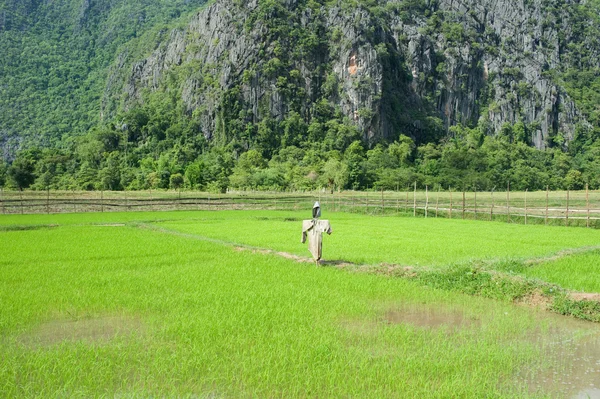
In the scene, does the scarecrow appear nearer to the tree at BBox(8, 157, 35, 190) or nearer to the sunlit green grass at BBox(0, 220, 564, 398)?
the sunlit green grass at BBox(0, 220, 564, 398)

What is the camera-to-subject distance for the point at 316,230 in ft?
34.6

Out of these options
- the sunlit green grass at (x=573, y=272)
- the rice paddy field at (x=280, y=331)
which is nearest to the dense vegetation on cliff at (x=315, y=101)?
the sunlit green grass at (x=573, y=272)

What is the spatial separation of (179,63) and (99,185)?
205 ft

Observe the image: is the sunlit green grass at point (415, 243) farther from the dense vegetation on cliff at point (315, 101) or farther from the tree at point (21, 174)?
the tree at point (21, 174)

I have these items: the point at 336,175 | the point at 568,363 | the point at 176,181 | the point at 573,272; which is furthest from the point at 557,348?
the point at 176,181

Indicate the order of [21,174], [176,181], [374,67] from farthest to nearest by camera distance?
[374,67] → [176,181] → [21,174]

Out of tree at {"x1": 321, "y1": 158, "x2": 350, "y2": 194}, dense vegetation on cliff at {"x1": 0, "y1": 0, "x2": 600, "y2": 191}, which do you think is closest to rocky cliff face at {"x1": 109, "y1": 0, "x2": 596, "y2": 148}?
dense vegetation on cliff at {"x1": 0, "y1": 0, "x2": 600, "y2": 191}

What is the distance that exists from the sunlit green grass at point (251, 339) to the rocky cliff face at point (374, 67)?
3630 inches

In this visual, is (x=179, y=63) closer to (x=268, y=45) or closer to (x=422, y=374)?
(x=268, y=45)

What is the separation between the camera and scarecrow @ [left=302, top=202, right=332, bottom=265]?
33.9 ft

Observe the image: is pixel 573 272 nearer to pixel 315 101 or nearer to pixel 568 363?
pixel 568 363

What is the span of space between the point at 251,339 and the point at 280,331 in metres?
0.43

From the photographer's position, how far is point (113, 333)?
5695mm

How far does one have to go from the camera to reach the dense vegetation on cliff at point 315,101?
80750 mm
